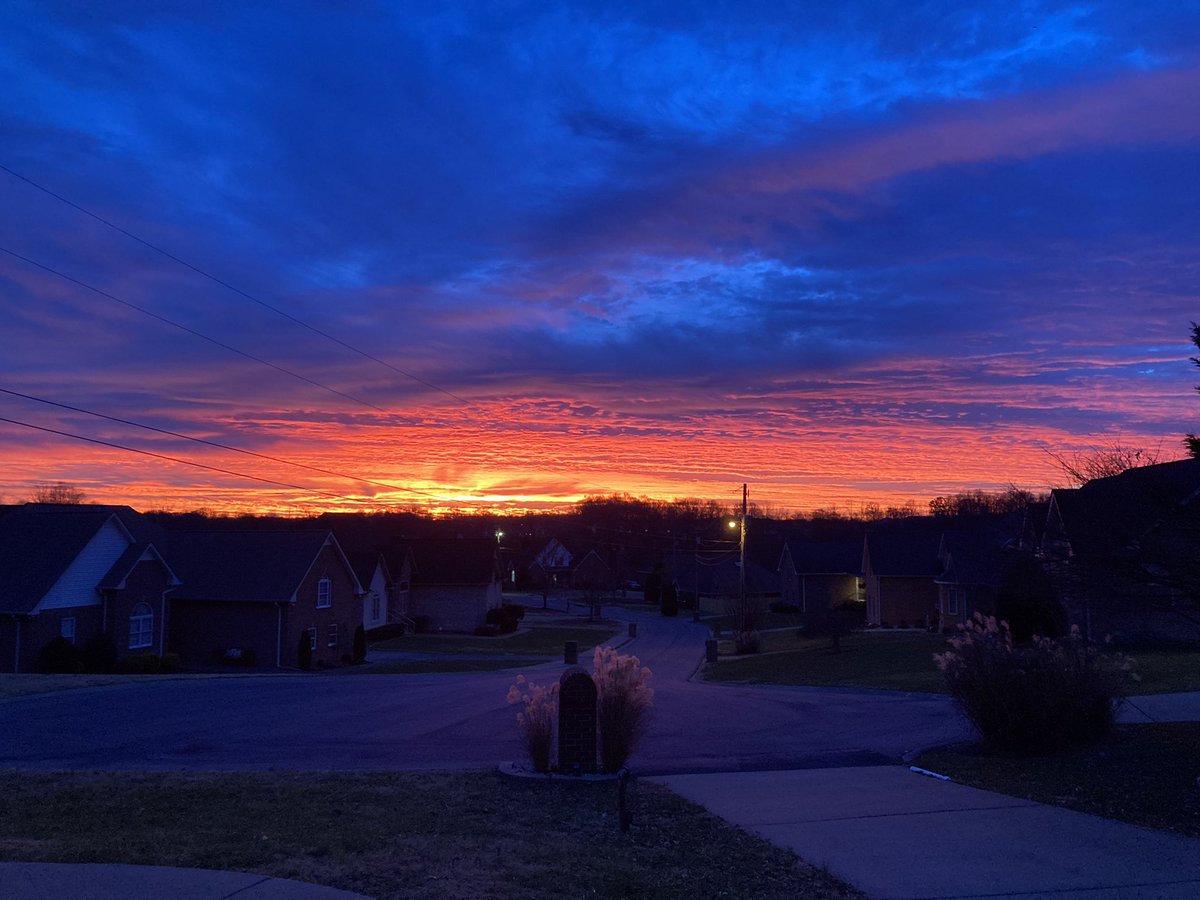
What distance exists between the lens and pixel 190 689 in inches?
931

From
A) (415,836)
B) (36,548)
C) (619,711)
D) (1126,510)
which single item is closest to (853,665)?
(1126,510)

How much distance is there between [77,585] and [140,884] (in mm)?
33073

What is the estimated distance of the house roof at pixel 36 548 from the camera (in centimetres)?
3366

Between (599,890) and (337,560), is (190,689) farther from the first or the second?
(337,560)

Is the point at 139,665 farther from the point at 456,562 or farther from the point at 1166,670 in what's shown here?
the point at 1166,670

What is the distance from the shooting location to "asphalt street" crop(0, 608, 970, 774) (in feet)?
43.2

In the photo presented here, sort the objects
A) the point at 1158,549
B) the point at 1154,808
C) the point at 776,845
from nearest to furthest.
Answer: the point at 776,845, the point at 1154,808, the point at 1158,549

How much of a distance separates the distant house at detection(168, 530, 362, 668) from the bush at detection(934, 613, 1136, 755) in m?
34.0

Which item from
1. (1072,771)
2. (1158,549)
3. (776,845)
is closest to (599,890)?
(776,845)

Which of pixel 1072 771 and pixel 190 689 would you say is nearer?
pixel 1072 771

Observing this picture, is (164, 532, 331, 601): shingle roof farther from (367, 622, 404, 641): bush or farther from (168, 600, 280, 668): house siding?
(367, 622, 404, 641): bush

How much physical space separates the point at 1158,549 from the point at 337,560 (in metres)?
40.5

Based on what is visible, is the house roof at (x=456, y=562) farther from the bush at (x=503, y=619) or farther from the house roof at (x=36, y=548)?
the house roof at (x=36, y=548)

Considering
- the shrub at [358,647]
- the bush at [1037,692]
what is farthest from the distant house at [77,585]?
the bush at [1037,692]
